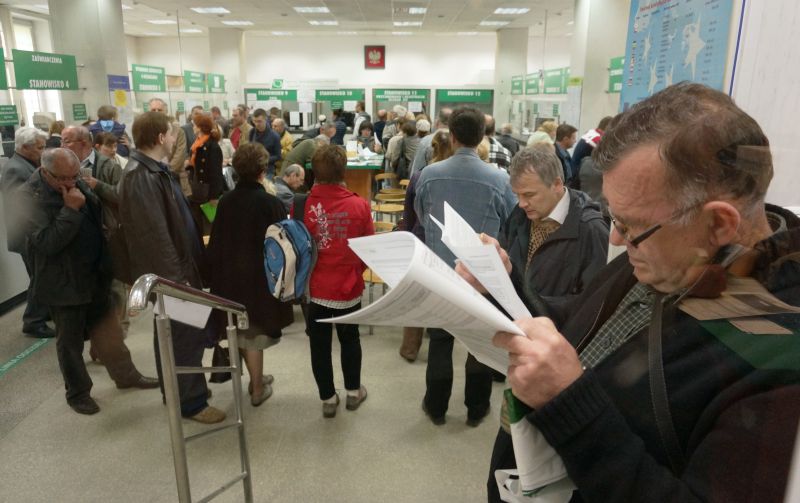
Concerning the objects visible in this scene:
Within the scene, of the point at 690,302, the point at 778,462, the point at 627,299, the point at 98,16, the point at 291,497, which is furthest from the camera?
the point at 98,16

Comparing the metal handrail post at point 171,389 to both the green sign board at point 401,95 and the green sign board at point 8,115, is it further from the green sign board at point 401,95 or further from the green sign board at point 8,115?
the green sign board at point 401,95

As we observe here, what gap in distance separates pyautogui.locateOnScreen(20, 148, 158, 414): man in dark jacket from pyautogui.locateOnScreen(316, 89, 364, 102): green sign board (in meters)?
11.0

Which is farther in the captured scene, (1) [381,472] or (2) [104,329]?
(2) [104,329]

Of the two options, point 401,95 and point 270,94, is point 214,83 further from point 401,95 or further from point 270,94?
point 401,95

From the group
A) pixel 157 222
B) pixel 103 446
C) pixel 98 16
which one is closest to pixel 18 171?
pixel 157 222

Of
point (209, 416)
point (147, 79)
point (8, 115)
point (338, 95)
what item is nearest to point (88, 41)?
point (147, 79)

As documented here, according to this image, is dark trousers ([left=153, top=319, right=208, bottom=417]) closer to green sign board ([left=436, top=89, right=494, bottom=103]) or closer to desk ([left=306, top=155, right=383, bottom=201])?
desk ([left=306, top=155, right=383, bottom=201])

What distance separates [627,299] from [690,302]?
20 centimetres

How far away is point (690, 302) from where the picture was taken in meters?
0.73

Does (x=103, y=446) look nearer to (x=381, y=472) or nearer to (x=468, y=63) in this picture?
(x=381, y=472)

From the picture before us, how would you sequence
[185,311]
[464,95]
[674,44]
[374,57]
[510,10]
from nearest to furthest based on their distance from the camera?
[674,44]
[185,311]
[510,10]
[464,95]
[374,57]

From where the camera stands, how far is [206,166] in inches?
199

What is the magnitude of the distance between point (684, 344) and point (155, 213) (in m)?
2.59

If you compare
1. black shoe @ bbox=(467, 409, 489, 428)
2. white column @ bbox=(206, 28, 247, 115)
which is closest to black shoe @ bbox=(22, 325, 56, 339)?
black shoe @ bbox=(467, 409, 489, 428)
